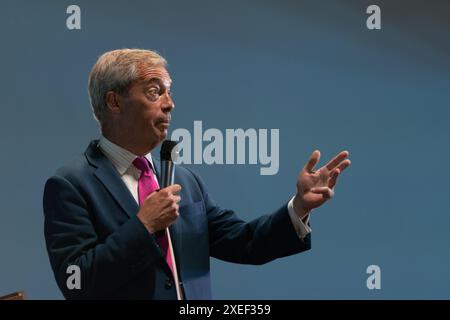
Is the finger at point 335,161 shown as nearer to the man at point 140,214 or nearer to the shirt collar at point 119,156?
the man at point 140,214

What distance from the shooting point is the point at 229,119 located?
3.42 meters

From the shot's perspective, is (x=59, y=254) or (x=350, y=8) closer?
(x=59, y=254)

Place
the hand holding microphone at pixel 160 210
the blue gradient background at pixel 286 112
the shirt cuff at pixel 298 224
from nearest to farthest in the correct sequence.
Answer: the hand holding microphone at pixel 160 210
the shirt cuff at pixel 298 224
the blue gradient background at pixel 286 112

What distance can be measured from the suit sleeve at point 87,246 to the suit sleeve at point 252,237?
13.8 inches

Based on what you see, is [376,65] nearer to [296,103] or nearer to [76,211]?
[296,103]

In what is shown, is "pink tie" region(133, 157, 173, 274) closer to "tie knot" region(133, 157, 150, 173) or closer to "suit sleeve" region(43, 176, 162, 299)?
"tie knot" region(133, 157, 150, 173)

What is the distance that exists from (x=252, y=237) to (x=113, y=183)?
0.45 meters

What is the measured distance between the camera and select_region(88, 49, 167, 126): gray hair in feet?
7.32

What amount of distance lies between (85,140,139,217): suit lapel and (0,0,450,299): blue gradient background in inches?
45.6

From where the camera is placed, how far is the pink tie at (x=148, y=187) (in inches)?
84.6

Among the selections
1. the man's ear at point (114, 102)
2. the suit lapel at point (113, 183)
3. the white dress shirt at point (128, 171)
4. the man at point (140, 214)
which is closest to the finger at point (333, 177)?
the man at point (140, 214)
